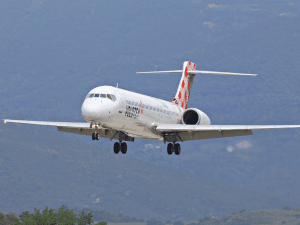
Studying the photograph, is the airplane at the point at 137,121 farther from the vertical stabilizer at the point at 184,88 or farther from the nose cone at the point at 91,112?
the vertical stabilizer at the point at 184,88

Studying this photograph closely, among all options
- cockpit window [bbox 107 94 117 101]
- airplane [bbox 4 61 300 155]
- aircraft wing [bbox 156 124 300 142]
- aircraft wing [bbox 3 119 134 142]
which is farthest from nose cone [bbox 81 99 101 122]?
aircraft wing [bbox 156 124 300 142]

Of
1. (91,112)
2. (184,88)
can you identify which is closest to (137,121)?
(91,112)

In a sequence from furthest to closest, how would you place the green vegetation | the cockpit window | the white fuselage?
the green vegetation → the cockpit window → the white fuselage

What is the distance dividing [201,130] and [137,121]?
4915 millimetres

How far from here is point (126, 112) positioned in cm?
3569

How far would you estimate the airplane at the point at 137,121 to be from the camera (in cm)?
3350

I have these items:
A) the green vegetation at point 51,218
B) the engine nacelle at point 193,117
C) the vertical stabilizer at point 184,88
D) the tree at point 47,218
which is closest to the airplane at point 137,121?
the engine nacelle at point 193,117

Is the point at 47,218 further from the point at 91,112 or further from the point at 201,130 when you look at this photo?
the point at 91,112

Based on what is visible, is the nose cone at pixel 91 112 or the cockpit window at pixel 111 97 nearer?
the nose cone at pixel 91 112

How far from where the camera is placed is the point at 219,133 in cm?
4012

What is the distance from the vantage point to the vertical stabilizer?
50.1 meters

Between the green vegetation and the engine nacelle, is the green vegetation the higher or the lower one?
the lower one

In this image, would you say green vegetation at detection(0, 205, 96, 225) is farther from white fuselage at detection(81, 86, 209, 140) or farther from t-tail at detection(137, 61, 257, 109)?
white fuselage at detection(81, 86, 209, 140)

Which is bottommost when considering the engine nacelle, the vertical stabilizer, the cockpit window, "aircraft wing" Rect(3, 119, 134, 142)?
"aircraft wing" Rect(3, 119, 134, 142)
